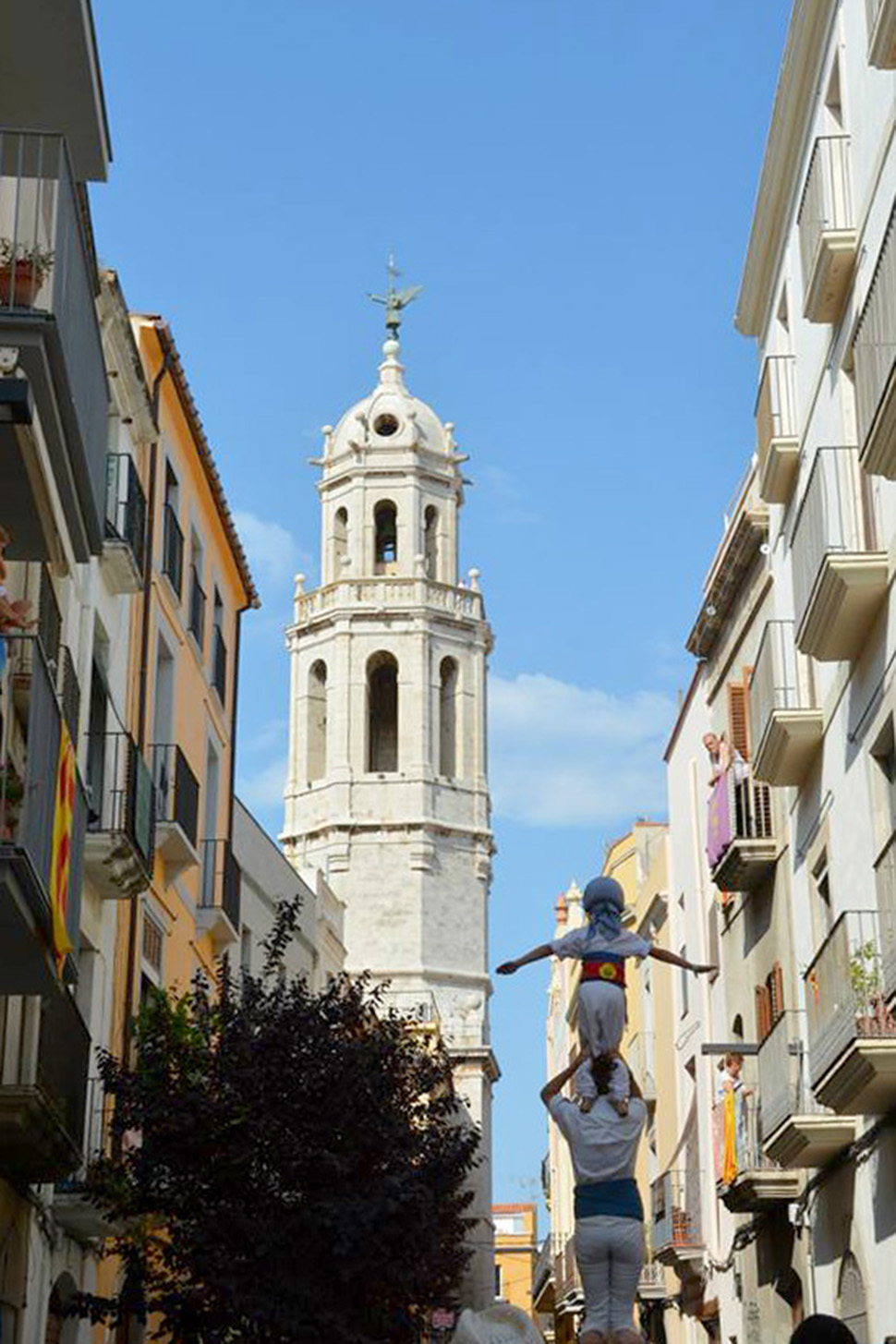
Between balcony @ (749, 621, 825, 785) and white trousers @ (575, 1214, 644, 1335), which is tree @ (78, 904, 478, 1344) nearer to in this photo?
balcony @ (749, 621, 825, 785)

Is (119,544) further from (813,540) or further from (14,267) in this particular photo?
(14,267)

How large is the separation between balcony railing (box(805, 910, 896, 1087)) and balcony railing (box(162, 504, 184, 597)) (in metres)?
9.54

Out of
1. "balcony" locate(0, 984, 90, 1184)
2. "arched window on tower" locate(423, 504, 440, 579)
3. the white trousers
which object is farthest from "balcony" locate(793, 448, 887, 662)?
"arched window on tower" locate(423, 504, 440, 579)

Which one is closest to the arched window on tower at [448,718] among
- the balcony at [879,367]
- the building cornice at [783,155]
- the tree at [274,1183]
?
the building cornice at [783,155]

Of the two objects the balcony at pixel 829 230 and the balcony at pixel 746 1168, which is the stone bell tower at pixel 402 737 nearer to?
the balcony at pixel 746 1168

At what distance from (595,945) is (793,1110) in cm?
1128

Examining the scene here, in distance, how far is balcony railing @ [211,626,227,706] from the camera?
2933 cm

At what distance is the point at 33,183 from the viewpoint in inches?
618

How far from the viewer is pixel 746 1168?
77.2ft

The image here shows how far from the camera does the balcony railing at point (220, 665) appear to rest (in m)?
29.3

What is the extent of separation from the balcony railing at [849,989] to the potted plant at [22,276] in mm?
7375

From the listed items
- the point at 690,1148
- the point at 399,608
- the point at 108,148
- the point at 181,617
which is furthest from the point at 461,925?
the point at 108,148

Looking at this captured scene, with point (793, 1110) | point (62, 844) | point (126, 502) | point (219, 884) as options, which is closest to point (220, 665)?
point (219, 884)

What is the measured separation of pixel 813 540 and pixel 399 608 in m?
51.3
